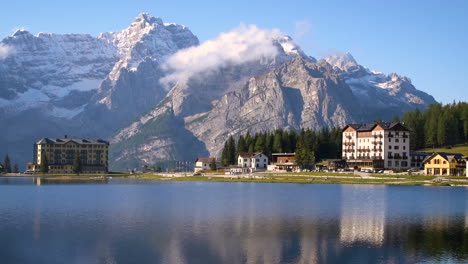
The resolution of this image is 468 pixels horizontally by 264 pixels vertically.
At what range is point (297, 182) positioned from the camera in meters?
174

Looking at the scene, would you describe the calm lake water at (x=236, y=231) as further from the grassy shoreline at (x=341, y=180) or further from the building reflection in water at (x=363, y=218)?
the grassy shoreline at (x=341, y=180)

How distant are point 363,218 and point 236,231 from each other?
68.7 feet

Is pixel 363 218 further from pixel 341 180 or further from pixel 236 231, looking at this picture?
pixel 341 180

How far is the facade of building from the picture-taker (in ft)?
563

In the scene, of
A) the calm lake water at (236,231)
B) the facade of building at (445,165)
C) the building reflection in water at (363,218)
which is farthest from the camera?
the facade of building at (445,165)

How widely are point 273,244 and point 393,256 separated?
11.5 m

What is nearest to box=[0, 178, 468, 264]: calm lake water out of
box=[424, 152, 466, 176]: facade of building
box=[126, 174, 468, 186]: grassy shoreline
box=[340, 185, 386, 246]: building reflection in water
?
box=[340, 185, 386, 246]: building reflection in water

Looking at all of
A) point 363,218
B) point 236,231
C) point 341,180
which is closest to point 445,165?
point 341,180

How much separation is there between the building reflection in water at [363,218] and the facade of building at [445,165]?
5518cm

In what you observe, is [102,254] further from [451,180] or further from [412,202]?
[451,180]

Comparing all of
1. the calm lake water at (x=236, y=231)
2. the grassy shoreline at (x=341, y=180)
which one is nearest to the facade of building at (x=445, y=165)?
the grassy shoreline at (x=341, y=180)

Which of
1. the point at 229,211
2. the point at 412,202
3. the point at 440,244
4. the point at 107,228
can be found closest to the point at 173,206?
the point at 229,211

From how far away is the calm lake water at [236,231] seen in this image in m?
56.1

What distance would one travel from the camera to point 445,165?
172125 millimetres
